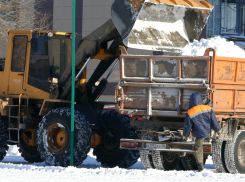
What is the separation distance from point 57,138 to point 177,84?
3.41 meters

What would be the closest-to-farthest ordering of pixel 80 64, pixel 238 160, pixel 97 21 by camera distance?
pixel 238 160 → pixel 80 64 → pixel 97 21

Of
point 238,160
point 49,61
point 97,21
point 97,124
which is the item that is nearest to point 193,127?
point 238,160

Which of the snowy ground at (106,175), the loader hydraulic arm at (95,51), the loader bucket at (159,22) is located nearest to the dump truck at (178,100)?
the loader bucket at (159,22)

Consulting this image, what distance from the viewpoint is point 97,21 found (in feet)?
102

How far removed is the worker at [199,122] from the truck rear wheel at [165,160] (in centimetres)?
114

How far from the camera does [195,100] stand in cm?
1021

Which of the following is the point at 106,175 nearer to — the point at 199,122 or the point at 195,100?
the point at 199,122

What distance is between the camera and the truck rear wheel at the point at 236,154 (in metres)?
10.8

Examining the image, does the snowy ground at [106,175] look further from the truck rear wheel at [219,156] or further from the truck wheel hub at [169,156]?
the truck wheel hub at [169,156]

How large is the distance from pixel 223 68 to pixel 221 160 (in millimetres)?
1810

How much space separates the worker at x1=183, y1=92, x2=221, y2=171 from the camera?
10250 millimetres

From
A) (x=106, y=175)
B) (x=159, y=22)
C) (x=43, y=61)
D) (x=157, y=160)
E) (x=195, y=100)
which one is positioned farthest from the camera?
(x=43, y=61)

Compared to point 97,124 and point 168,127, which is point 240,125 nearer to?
point 168,127

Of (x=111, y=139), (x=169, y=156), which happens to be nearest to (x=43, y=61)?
(x=111, y=139)
